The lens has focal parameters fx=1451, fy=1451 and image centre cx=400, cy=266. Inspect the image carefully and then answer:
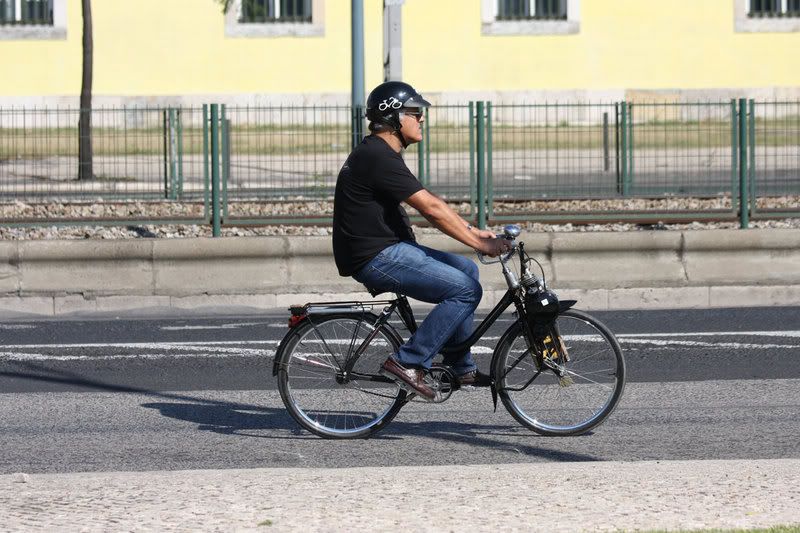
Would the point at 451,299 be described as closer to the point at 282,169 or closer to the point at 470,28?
the point at 282,169

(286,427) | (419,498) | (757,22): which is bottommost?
(286,427)

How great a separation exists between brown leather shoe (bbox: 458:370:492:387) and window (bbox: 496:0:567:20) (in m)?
→ 28.3

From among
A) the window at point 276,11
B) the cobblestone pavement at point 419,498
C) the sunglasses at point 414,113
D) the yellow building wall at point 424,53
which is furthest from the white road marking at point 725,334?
the window at point 276,11

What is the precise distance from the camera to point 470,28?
3466 centimetres

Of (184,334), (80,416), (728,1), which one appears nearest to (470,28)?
(728,1)

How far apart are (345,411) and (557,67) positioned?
27.9m

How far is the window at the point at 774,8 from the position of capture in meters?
35.2

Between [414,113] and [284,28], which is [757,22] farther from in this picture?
[414,113]

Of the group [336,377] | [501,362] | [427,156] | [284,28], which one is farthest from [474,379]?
[284,28]

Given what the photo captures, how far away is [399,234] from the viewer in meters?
7.27

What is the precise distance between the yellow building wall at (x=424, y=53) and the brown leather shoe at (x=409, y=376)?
27032mm

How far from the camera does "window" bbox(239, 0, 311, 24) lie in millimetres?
34188

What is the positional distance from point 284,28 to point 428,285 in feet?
91.2

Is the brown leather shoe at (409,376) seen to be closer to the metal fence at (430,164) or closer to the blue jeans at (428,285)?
the blue jeans at (428,285)
